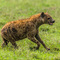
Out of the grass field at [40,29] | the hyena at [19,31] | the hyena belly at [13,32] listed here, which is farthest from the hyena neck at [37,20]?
the grass field at [40,29]

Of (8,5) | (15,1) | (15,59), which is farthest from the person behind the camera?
(15,1)

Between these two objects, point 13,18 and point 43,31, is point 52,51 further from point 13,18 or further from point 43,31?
point 13,18

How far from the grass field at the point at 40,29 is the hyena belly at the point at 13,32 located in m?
0.32

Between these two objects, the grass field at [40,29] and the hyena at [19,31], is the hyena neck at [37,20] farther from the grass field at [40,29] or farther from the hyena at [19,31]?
the grass field at [40,29]

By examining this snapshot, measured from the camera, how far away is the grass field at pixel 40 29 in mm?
5602

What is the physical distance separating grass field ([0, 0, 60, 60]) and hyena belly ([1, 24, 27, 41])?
0.32 m

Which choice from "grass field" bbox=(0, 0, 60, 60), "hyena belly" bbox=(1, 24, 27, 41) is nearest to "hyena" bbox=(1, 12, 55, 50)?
"hyena belly" bbox=(1, 24, 27, 41)

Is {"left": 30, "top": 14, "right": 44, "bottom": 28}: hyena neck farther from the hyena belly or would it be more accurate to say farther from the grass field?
the grass field

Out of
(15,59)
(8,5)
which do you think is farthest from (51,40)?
(8,5)

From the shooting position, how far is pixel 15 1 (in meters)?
13.9

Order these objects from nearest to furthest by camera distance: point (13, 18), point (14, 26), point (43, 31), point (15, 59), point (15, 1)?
point (15, 59)
point (14, 26)
point (43, 31)
point (13, 18)
point (15, 1)

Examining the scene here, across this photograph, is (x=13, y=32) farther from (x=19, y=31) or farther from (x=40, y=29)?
(x=40, y=29)

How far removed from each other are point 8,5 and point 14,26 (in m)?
6.28

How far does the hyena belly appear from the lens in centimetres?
641
